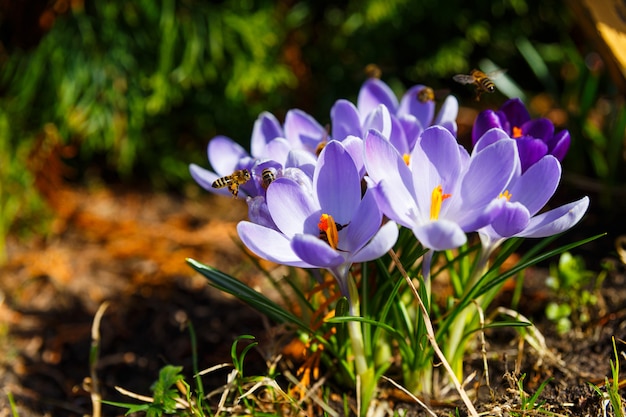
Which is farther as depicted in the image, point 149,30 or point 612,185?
point 149,30

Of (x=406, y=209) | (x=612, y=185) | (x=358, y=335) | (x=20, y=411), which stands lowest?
(x=20, y=411)

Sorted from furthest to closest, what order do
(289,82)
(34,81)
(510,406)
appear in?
(289,82) → (34,81) → (510,406)

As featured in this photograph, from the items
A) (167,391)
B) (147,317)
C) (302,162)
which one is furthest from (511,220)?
(147,317)

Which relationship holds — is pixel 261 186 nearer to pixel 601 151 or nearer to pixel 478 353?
pixel 478 353

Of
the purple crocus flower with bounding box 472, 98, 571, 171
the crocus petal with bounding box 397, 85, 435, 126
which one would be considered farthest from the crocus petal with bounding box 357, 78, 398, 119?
the purple crocus flower with bounding box 472, 98, 571, 171

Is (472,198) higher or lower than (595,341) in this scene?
higher

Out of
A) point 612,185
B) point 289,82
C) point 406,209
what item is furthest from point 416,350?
point 289,82
